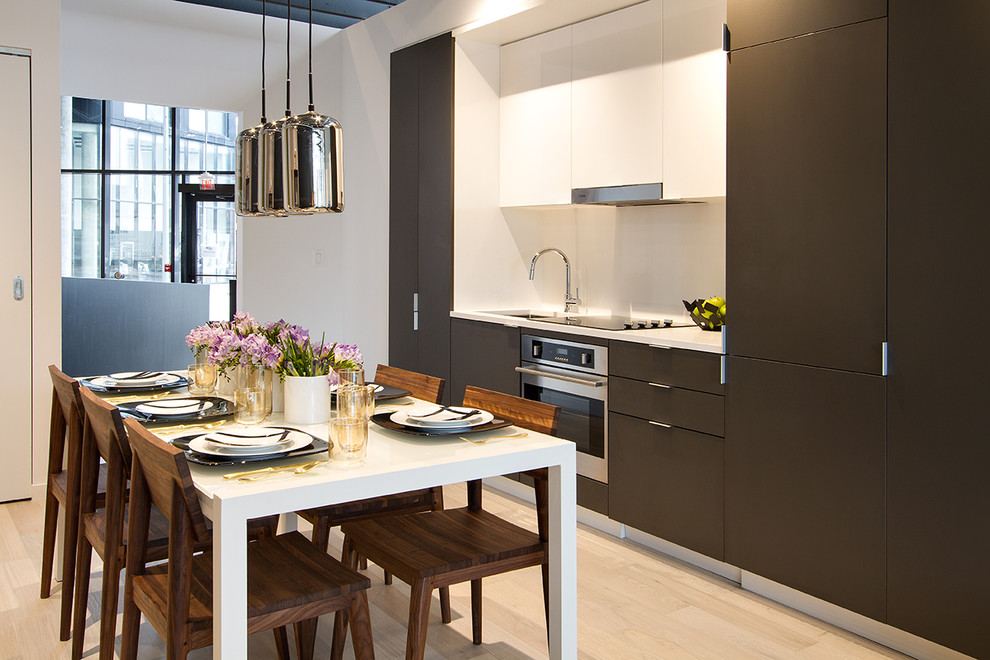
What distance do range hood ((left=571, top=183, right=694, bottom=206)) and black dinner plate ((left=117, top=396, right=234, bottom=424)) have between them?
2.03m

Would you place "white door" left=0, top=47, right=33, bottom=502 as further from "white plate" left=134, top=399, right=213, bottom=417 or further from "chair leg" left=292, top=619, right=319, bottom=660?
"chair leg" left=292, top=619, right=319, bottom=660

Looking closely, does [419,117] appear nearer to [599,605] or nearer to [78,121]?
[599,605]

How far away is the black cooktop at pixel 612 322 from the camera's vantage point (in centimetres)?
390

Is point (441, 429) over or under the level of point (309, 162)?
under

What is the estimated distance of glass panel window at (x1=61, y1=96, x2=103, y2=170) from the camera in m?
10.2

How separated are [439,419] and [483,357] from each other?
2.09 metres

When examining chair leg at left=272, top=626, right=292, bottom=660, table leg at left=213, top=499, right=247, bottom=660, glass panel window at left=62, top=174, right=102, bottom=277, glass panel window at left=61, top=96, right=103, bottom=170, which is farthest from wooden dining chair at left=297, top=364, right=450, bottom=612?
glass panel window at left=61, top=96, right=103, bottom=170

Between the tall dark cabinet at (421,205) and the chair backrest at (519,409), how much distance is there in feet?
6.39

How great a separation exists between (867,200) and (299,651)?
82.9 inches

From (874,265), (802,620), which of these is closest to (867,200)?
(874,265)

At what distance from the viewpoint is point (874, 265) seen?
2.54 m

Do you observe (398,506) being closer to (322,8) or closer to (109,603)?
(109,603)

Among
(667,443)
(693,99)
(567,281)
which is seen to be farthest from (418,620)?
(567,281)

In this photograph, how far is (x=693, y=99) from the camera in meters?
3.51
